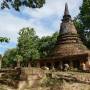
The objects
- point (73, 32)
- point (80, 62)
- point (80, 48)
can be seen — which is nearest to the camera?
point (80, 62)

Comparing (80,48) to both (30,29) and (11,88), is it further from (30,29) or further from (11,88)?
(11,88)

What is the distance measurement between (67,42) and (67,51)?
1.81 m

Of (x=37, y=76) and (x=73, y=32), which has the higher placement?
(x=73, y=32)

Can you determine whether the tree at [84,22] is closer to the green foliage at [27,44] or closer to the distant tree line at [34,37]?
the distant tree line at [34,37]

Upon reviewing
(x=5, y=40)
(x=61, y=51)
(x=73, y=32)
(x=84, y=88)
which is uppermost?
(x=73, y=32)

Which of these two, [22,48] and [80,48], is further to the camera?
[22,48]

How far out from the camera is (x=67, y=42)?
37.0 m

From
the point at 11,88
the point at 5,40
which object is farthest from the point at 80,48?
the point at 5,40

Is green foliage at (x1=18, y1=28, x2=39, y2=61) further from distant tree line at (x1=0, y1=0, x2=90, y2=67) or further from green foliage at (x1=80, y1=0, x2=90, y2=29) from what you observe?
green foliage at (x1=80, y1=0, x2=90, y2=29)

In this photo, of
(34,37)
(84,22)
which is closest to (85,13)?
(84,22)

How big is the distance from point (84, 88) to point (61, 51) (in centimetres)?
1980

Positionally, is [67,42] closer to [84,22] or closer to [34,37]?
[84,22]

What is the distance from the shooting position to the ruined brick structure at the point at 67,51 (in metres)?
32.3

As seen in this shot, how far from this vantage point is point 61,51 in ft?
118
